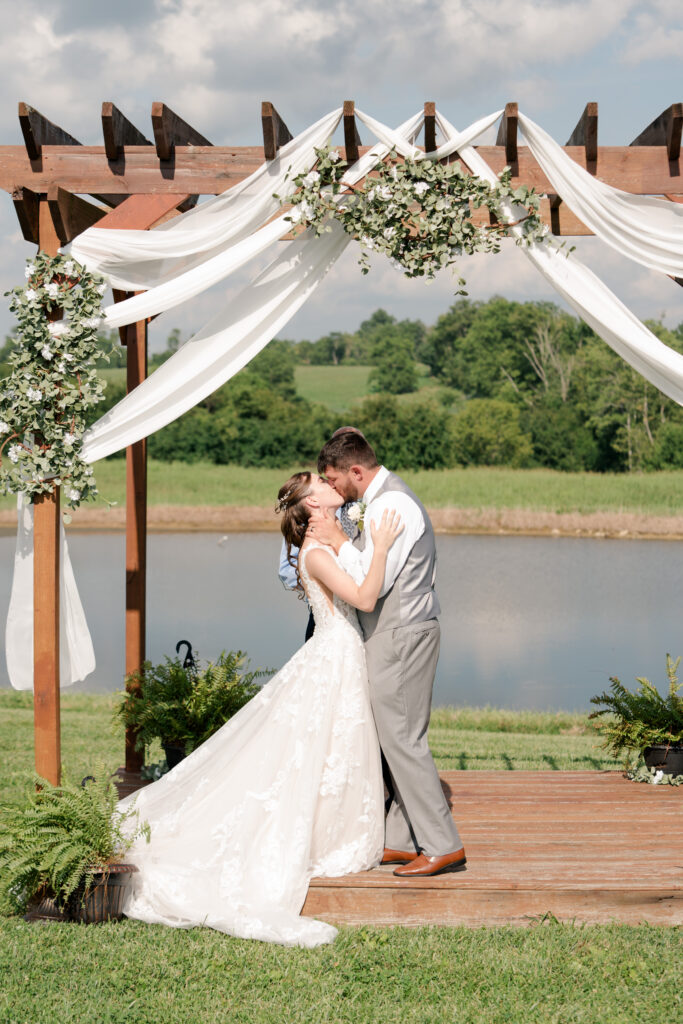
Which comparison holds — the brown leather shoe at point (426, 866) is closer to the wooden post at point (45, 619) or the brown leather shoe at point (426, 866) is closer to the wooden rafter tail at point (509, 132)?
the wooden post at point (45, 619)

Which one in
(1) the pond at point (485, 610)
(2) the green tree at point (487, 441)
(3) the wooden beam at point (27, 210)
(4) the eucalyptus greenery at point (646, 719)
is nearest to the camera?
(3) the wooden beam at point (27, 210)

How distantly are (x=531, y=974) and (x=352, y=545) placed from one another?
1.81 meters

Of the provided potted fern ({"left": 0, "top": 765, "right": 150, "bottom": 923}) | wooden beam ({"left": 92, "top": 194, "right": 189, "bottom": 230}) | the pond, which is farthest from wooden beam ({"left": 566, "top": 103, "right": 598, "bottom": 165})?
the pond

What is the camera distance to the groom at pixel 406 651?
14.1ft

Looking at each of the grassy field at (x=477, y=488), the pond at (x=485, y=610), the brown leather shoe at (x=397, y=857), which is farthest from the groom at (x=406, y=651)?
the grassy field at (x=477, y=488)

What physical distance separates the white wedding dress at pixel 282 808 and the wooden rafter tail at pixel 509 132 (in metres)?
2.08

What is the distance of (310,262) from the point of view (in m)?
4.83

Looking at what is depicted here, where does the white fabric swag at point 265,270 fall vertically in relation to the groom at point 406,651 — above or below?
above

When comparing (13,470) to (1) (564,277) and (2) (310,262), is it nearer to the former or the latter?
(2) (310,262)

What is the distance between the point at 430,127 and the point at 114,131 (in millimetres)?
1404

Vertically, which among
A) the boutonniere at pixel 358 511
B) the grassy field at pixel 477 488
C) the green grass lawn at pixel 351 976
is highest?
the boutonniere at pixel 358 511

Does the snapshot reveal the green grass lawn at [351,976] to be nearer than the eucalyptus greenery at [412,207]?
Yes

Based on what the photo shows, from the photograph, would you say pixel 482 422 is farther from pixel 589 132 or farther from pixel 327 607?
pixel 327 607

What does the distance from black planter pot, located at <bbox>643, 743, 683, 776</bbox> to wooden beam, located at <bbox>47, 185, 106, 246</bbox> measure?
4.09m
